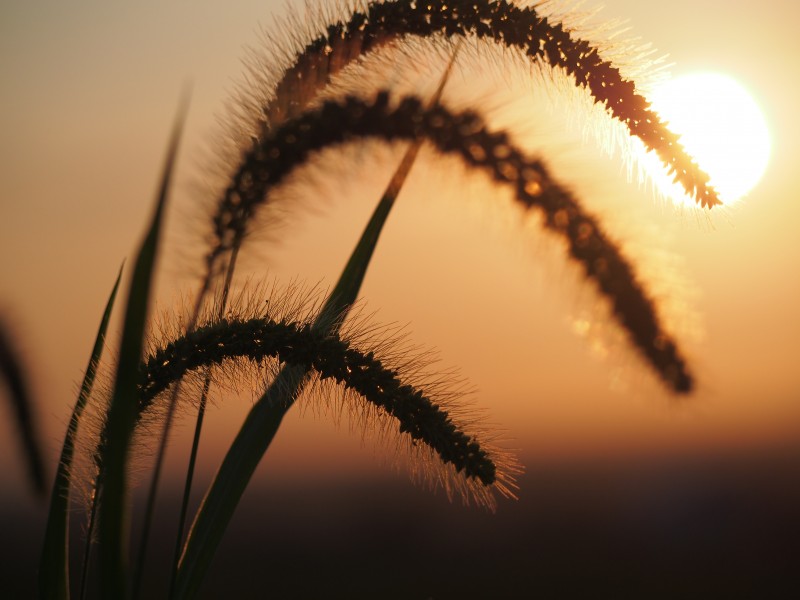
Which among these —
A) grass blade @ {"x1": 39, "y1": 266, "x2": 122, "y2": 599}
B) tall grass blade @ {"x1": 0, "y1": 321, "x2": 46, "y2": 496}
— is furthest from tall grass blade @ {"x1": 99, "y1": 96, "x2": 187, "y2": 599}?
tall grass blade @ {"x1": 0, "y1": 321, "x2": 46, "y2": 496}

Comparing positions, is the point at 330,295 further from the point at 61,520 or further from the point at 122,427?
the point at 122,427

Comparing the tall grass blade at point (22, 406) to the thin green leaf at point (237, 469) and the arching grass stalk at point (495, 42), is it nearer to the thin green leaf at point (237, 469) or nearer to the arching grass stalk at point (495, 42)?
the thin green leaf at point (237, 469)

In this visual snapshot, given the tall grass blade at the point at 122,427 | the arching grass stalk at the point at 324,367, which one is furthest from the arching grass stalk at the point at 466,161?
the tall grass blade at the point at 122,427

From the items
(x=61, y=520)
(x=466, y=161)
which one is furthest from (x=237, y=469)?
(x=466, y=161)

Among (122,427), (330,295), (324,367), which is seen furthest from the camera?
(330,295)

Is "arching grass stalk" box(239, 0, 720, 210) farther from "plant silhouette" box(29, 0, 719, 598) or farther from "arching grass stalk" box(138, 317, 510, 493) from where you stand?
"arching grass stalk" box(138, 317, 510, 493)

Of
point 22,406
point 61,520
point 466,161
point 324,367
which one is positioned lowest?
point 61,520
